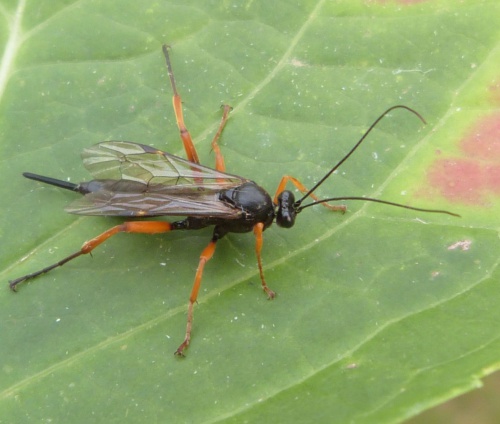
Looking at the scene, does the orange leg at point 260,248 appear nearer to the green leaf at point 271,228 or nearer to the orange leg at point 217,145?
the green leaf at point 271,228

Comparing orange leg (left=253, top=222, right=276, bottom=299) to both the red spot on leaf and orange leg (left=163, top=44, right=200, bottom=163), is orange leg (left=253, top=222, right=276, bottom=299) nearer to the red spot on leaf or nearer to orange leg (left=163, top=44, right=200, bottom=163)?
orange leg (left=163, top=44, right=200, bottom=163)

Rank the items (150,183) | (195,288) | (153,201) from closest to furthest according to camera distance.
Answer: (195,288) < (153,201) < (150,183)

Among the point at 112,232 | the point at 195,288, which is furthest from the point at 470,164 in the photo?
the point at 112,232

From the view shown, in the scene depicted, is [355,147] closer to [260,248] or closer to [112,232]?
[260,248]

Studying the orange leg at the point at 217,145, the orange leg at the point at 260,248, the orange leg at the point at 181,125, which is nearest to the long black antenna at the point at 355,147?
the orange leg at the point at 260,248

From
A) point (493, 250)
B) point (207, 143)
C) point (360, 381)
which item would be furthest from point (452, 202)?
point (207, 143)

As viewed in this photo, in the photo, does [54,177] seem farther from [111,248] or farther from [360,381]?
[360,381]
